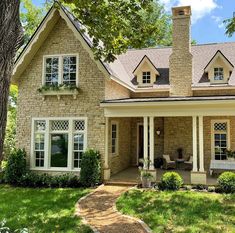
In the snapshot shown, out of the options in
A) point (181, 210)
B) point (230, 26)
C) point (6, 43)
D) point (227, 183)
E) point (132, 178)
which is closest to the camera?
point (6, 43)

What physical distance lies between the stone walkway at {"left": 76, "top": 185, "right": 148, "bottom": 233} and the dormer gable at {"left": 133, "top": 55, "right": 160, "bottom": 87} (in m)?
8.44

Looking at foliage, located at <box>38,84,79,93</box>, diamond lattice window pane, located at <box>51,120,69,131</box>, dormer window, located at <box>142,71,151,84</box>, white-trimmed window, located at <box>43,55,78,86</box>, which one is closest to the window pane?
diamond lattice window pane, located at <box>51,120,69,131</box>

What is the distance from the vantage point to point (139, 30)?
1005 cm

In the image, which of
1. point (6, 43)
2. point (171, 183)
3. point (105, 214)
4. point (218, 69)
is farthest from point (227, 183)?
point (6, 43)

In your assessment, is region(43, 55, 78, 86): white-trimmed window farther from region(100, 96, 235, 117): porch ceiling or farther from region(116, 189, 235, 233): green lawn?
region(116, 189, 235, 233): green lawn

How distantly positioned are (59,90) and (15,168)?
414cm

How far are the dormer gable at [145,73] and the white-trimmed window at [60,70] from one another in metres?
Answer: 5.13

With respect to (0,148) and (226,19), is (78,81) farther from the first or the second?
(0,148)

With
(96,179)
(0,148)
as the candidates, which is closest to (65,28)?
(96,179)

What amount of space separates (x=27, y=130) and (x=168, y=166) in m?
7.95

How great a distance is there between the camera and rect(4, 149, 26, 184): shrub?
13.4 m

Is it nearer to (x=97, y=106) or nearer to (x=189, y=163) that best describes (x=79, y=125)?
(x=97, y=106)

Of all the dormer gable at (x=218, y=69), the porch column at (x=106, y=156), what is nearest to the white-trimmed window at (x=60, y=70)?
the porch column at (x=106, y=156)

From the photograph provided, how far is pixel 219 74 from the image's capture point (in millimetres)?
17250
